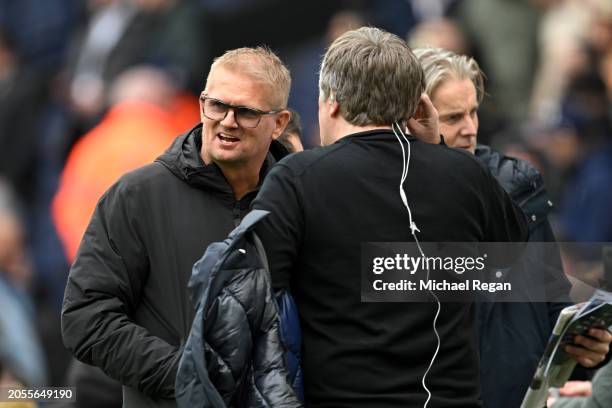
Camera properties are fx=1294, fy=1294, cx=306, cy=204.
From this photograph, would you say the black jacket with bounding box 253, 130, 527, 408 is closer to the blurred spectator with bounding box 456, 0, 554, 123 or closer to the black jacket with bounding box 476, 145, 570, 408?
the black jacket with bounding box 476, 145, 570, 408

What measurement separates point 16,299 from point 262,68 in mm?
5083

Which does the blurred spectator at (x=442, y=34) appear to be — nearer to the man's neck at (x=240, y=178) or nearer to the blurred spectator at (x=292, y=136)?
the blurred spectator at (x=292, y=136)

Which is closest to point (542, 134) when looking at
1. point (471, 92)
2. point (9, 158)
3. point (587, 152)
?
point (587, 152)

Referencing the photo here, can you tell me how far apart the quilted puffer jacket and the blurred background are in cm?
509

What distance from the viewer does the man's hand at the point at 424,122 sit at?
3111 mm

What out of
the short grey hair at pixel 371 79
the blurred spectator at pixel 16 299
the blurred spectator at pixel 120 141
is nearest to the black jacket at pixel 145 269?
the short grey hair at pixel 371 79

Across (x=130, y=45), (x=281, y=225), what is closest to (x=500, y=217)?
(x=281, y=225)

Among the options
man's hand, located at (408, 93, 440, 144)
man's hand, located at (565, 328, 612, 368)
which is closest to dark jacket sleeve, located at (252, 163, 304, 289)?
man's hand, located at (408, 93, 440, 144)

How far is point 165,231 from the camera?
3.31 metres

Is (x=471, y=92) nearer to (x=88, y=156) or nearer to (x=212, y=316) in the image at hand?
(x=212, y=316)

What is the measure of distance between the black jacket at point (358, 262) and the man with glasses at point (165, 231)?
0.50m

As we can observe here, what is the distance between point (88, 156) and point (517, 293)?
16.3 feet

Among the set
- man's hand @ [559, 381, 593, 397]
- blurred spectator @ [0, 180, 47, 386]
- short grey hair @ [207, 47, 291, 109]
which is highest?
short grey hair @ [207, 47, 291, 109]

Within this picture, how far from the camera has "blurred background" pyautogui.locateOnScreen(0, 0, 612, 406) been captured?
8.04 metres
